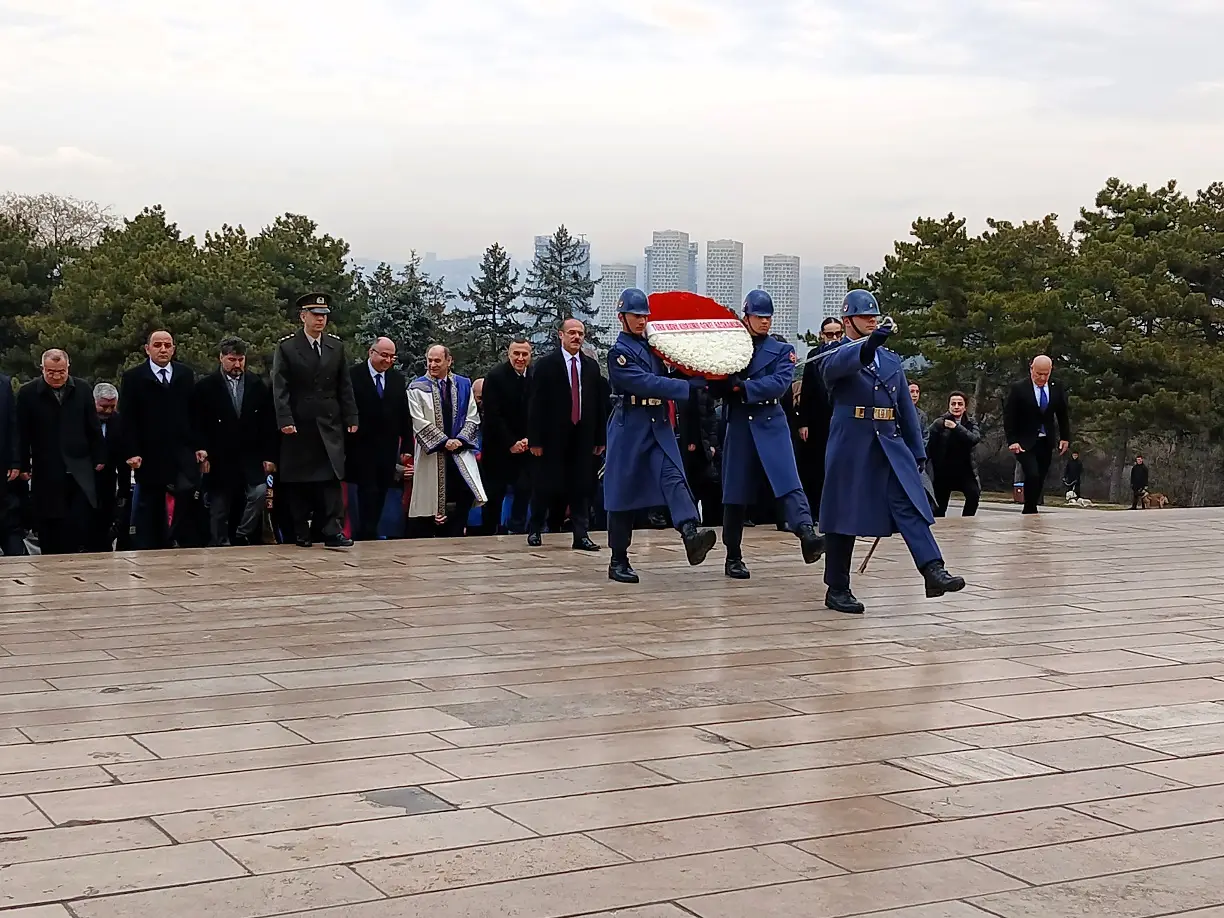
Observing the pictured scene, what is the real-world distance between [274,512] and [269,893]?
7.87m

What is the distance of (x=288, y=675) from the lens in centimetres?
618

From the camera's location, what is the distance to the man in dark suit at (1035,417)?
43.7 ft

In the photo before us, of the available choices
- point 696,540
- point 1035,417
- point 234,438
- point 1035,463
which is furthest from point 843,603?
point 1035,463

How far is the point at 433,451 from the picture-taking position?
1155 centimetres

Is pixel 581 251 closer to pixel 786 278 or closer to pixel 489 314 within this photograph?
pixel 489 314

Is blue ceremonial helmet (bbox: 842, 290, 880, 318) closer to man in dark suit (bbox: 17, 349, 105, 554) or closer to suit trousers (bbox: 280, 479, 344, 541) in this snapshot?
suit trousers (bbox: 280, 479, 344, 541)

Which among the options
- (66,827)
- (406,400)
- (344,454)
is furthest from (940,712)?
(406,400)

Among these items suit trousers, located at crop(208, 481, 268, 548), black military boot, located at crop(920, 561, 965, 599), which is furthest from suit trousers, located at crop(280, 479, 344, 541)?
black military boot, located at crop(920, 561, 965, 599)

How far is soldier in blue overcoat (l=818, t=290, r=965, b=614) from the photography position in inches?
305

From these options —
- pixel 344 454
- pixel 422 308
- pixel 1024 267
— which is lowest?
pixel 344 454

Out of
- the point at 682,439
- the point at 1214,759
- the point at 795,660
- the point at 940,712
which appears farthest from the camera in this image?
the point at 682,439

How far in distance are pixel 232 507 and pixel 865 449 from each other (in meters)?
5.01

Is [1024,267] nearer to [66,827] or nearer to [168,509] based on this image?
[168,509]

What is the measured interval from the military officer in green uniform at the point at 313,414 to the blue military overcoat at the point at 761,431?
275cm
